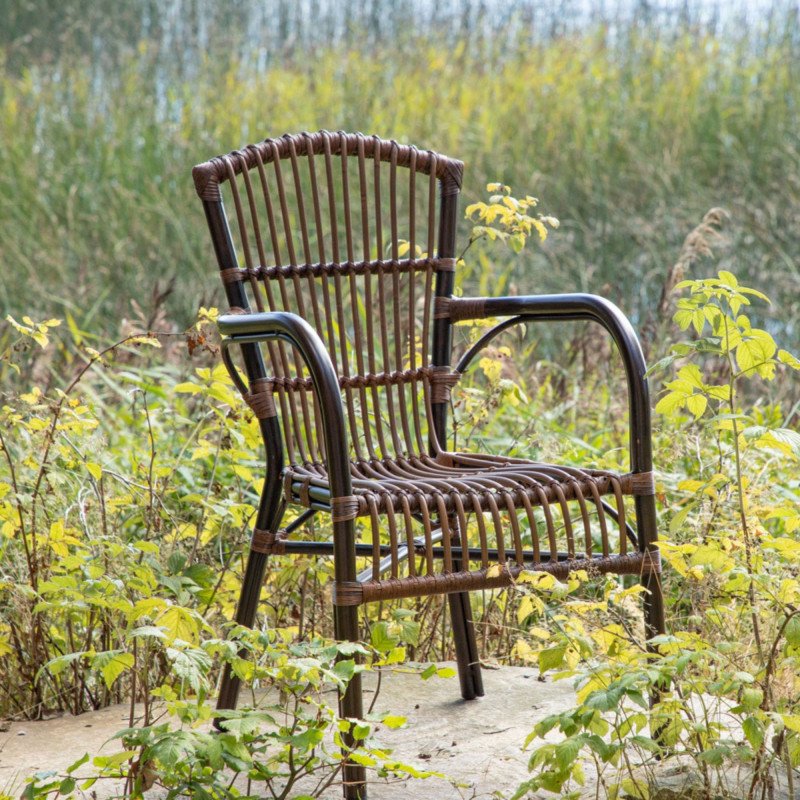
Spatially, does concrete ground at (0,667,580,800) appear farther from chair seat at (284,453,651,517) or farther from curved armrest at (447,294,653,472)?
curved armrest at (447,294,653,472)

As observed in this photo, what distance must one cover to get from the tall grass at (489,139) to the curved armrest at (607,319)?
8.37 feet

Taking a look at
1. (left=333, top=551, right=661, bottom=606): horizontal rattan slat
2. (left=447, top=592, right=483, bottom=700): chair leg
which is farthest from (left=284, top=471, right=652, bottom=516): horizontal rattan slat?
(left=447, top=592, right=483, bottom=700): chair leg

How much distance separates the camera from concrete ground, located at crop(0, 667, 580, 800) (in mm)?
1832

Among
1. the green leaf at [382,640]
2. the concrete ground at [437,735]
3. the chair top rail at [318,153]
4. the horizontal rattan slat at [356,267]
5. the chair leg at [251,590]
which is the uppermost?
the chair top rail at [318,153]

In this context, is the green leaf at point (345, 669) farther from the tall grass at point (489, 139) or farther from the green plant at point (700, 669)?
the tall grass at point (489, 139)

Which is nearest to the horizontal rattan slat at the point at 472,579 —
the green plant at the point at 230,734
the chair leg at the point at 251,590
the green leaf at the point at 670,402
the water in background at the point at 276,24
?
the green plant at the point at 230,734

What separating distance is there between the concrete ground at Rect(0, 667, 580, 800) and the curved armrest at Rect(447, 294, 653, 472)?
555 mm

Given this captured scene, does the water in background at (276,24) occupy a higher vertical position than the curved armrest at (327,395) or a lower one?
higher

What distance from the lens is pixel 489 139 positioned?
5961 mm

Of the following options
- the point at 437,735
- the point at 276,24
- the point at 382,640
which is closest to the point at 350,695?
the point at 382,640

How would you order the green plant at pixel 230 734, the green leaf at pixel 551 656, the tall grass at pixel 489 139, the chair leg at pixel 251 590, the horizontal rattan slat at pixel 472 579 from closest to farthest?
the green plant at pixel 230 734 → the green leaf at pixel 551 656 → the horizontal rattan slat at pixel 472 579 → the chair leg at pixel 251 590 → the tall grass at pixel 489 139

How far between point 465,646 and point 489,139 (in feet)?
13.8

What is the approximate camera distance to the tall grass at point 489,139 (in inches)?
208

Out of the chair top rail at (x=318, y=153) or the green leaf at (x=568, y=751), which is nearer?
the green leaf at (x=568, y=751)
